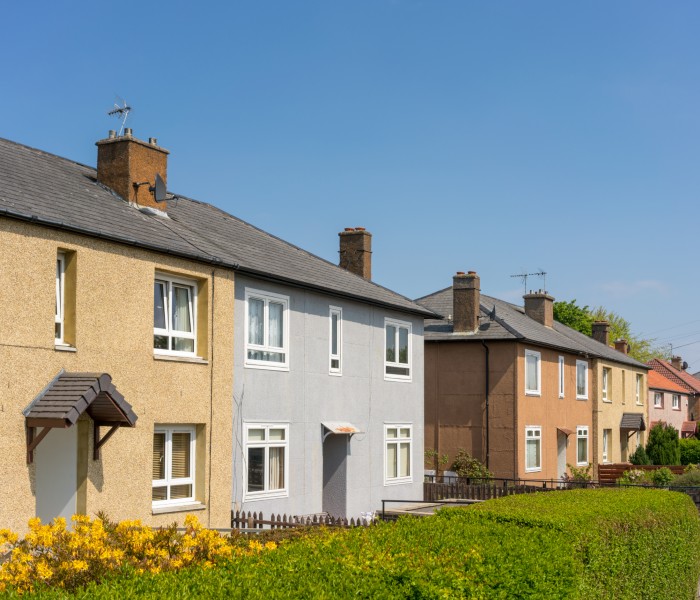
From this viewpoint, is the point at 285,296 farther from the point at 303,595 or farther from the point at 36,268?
the point at 303,595

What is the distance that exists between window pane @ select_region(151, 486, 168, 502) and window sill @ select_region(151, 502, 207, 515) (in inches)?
9.3

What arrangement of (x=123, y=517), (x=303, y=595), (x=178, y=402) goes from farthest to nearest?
1. (x=178, y=402)
2. (x=123, y=517)
3. (x=303, y=595)

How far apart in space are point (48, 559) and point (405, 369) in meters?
20.6

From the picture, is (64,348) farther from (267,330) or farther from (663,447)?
(663,447)

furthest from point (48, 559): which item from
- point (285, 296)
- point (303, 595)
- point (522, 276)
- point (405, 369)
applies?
point (522, 276)

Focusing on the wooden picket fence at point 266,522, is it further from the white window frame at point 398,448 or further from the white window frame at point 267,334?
the white window frame at point 398,448

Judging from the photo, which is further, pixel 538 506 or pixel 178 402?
pixel 178 402

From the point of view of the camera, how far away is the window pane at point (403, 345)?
28.8 m

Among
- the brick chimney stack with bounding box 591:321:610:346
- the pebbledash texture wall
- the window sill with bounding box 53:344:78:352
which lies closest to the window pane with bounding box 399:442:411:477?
the pebbledash texture wall

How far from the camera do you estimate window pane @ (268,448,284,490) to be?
874 inches

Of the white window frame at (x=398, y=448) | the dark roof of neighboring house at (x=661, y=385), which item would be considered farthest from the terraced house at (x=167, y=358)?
the dark roof of neighboring house at (x=661, y=385)

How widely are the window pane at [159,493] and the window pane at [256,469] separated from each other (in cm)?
308

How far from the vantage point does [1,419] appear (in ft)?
48.5

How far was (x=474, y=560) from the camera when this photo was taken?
8.43 meters
